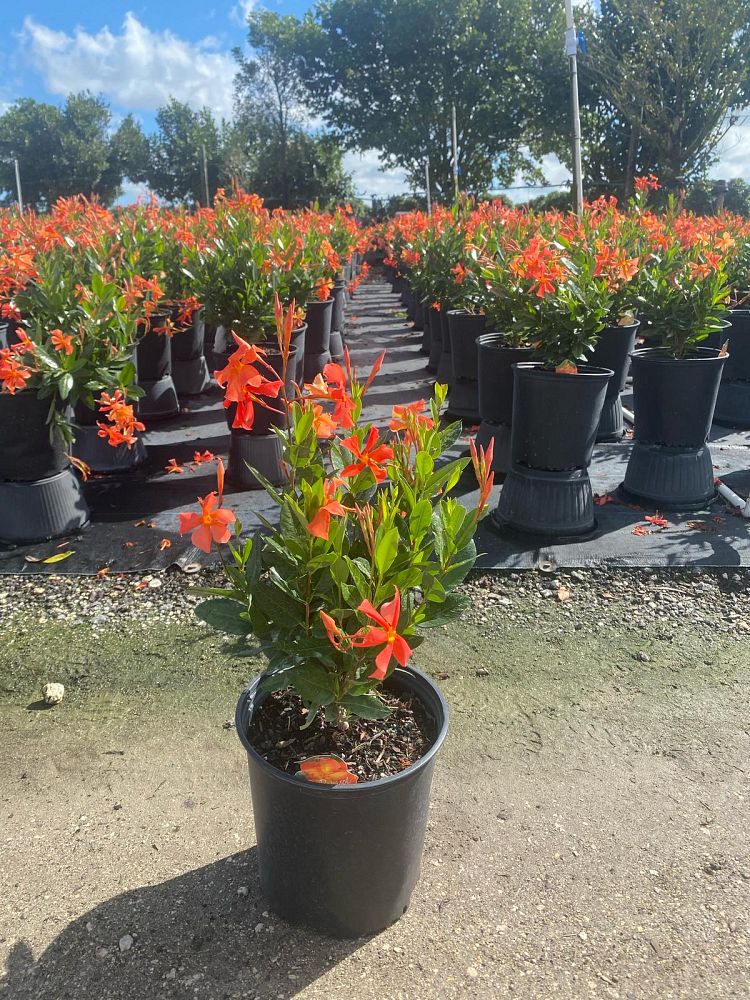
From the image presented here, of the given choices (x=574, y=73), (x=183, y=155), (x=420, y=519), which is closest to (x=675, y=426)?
(x=420, y=519)

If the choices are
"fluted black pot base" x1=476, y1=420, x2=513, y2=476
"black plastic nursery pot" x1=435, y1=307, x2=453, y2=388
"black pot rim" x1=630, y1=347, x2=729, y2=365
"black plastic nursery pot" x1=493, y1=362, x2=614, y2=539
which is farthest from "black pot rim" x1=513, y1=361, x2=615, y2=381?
"black plastic nursery pot" x1=435, y1=307, x2=453, y2=388

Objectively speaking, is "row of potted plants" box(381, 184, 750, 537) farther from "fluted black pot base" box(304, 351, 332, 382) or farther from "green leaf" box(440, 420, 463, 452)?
"fluted black pot base" box(304, 351, 332, 382)

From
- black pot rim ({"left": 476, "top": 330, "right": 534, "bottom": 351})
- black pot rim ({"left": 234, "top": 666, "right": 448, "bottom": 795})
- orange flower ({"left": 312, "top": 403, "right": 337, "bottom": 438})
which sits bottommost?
black pot rim ({"left": 234, "top": 666, "right": 448, "bottom": 795})

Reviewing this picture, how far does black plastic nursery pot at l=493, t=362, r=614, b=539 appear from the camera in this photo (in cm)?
407

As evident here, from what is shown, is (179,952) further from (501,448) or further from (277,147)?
(277,147)

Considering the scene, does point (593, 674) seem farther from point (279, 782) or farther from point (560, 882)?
point (279, 782)

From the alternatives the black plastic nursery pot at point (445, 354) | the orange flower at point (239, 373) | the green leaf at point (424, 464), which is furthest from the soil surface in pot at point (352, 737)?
the black plastic nursery pot at point (445, 354)

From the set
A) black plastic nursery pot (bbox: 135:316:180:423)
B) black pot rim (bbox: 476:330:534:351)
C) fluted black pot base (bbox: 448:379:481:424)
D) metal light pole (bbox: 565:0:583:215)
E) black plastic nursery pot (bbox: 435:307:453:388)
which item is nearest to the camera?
black pot rim (bbox: 476:330:534:351)

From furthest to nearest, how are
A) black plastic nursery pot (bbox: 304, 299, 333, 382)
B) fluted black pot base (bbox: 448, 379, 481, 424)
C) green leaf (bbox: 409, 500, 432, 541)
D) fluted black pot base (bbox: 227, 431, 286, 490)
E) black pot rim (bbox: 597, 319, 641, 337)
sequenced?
black plastic nursery pot (bbox: 304, 299, 333, 382), fluted black pot base (bbox: 448, 379, 481, 424), black pot rim (bbox: 597, 319, 641, 337), fluted black pot base (bbox: 227, 431, 286, 490), green leaf (bbox: 409, 500, 432, 541)

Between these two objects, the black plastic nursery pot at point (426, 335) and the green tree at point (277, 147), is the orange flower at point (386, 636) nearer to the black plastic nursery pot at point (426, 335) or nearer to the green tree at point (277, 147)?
the black plastic nursery pot at point (426, 335)

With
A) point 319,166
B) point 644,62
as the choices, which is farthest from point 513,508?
point 319,166

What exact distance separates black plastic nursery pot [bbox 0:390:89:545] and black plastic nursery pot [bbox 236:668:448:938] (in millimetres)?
2663

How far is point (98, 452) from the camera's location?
209 inches

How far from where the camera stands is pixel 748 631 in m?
3.37
